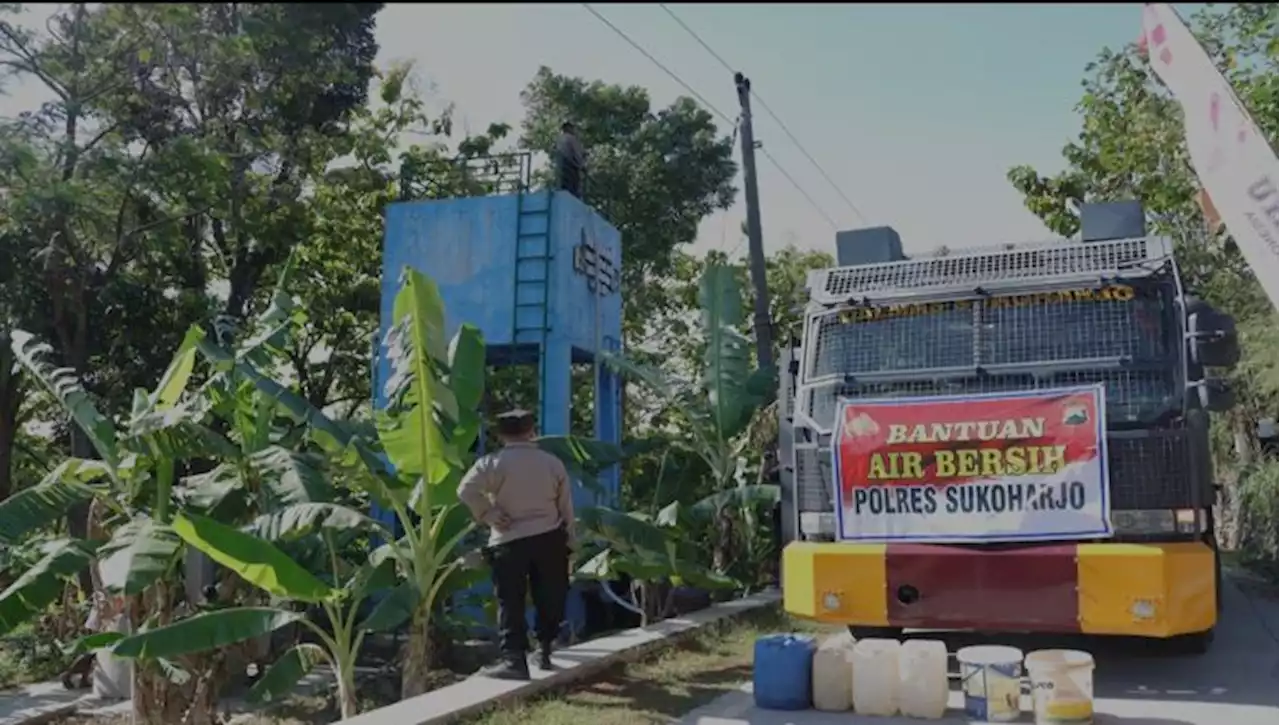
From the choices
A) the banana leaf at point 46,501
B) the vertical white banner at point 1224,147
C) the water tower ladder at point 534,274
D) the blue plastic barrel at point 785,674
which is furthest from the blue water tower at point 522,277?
the vertical white banner at point 1224,147

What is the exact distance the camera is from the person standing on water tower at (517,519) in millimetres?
6871

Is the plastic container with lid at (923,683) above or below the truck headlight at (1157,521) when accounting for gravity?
below

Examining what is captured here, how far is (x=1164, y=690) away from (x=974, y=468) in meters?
1.80

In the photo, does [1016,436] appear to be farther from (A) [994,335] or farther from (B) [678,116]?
(B) [678,116]

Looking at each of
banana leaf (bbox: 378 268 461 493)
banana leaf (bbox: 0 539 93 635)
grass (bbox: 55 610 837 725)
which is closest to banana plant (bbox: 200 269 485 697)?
banana leaf (bbox: 378 268 461 493)

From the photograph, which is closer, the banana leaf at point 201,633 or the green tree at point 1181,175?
the banana leaf at point 201,633

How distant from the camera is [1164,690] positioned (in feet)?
23.6

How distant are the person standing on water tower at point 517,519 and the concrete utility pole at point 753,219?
25.9 ft

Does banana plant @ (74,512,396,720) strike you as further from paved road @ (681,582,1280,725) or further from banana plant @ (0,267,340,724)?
paved road @ (681,582,1280,725)

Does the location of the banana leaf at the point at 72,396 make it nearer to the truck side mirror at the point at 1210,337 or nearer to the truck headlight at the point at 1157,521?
the truck headlight at the point at 1157,521

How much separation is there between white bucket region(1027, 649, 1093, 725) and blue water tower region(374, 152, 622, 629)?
6808mm

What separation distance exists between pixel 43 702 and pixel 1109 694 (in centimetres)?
899

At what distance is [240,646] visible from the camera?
9242mm

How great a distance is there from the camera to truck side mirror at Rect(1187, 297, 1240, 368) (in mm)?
6863
